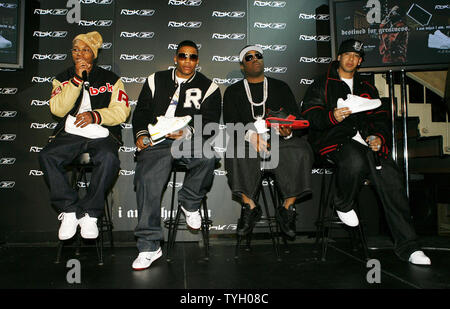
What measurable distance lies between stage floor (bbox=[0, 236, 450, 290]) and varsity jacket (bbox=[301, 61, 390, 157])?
0.92 metres

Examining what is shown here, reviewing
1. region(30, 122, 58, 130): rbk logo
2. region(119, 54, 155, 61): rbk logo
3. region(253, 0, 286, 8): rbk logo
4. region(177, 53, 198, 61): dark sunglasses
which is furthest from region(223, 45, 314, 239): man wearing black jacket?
region(30, 122, 58, 130): rbk logo

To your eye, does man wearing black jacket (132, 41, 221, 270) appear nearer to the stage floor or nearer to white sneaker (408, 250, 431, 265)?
the stage floor

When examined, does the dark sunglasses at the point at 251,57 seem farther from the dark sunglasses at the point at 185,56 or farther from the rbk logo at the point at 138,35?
the rbk logo at the point at 138,35

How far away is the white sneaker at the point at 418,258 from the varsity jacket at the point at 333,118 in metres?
0.79

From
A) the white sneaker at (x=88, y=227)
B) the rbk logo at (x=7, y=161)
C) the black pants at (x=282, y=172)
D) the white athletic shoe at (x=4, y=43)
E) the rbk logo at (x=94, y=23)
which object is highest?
the rbk logo at (x=94, y=23)

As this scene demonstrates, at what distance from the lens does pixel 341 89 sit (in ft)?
9.74

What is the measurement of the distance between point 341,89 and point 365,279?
5.27 feet

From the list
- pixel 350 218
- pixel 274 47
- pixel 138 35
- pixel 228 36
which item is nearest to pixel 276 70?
pixel 274 47

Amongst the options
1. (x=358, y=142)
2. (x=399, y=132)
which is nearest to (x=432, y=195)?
(x=399, y=132)

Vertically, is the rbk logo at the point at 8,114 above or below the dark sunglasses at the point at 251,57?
below

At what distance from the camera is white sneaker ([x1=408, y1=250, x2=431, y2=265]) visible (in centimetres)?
247

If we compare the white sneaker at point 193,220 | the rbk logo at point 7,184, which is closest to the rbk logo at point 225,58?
the white sneaker at point 193,220

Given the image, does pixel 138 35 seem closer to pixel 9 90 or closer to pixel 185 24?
pixel 185 24

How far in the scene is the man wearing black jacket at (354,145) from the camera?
2.62 meters
